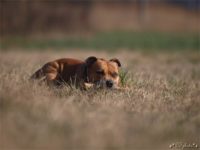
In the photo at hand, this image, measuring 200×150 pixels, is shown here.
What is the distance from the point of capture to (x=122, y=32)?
3020 cm

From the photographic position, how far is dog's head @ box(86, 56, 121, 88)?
9.43m

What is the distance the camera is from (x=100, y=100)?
27.3 feet

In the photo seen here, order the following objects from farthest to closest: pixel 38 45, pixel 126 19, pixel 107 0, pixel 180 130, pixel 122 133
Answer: pixel 107 0, pixel 126 19, pixel 38 45, pixel 180 130, pixel 122 133

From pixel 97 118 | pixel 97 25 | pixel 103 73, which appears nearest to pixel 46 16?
pixel 97 25

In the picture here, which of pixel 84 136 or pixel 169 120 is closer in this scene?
pixel 84 136

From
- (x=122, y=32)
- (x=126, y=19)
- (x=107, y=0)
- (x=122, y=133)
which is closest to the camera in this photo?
(x=122, y=133)

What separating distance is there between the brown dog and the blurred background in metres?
11.5

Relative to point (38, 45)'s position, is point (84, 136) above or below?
above

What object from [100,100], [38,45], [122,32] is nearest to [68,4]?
[122,32]

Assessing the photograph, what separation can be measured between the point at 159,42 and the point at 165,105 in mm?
16760

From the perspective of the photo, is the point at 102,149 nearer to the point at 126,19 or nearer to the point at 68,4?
the point at 68,4

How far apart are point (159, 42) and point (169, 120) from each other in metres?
18.0

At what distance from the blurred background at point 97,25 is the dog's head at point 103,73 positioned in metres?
12.3

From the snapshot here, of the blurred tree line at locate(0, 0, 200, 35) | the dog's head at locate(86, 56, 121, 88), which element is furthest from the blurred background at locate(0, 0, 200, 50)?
the dog's head at locate(86, 56, 121, 88)
